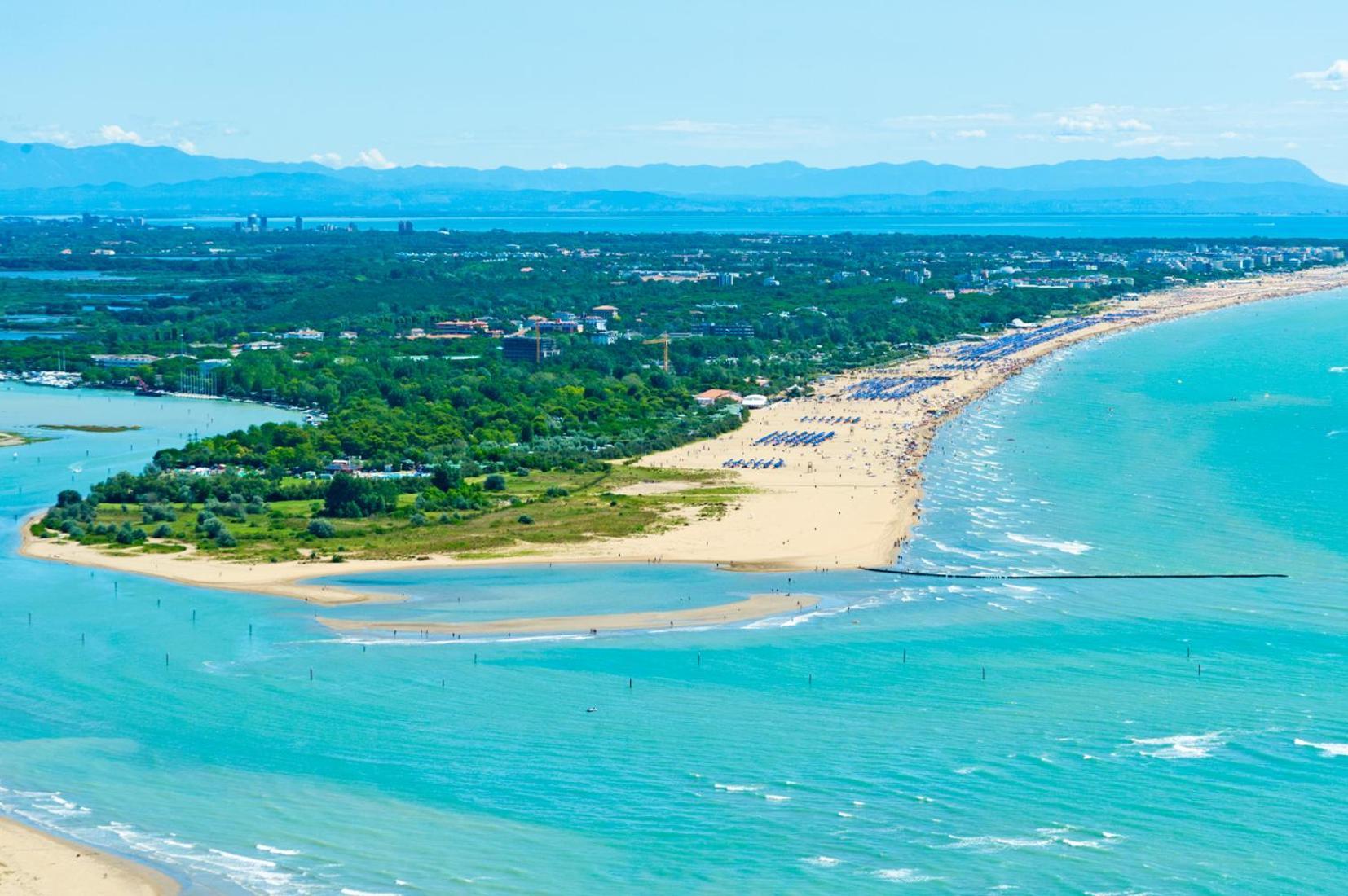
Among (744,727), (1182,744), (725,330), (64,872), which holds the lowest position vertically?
(64,872)

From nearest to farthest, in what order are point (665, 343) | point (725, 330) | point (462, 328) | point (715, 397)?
1. point (715, 397)
2. point (665, 343)
3. point (725, 330)
4. point (462, 328)

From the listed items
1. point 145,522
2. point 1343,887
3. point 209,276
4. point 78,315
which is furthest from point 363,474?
point 209,276

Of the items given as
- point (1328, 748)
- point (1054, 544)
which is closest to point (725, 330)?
point (1054, 544)

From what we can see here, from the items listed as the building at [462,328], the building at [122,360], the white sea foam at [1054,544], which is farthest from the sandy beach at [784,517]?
the building at [122,360]

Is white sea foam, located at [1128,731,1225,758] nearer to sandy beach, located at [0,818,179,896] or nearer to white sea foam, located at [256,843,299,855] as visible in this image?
white sea foam, located at [256,843,299,855]

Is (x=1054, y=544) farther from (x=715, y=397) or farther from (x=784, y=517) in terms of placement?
(x=715, y=397)

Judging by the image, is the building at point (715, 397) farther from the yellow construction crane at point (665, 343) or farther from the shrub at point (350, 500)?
the shrub at point (350, 500)

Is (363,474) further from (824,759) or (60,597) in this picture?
(824,759)
